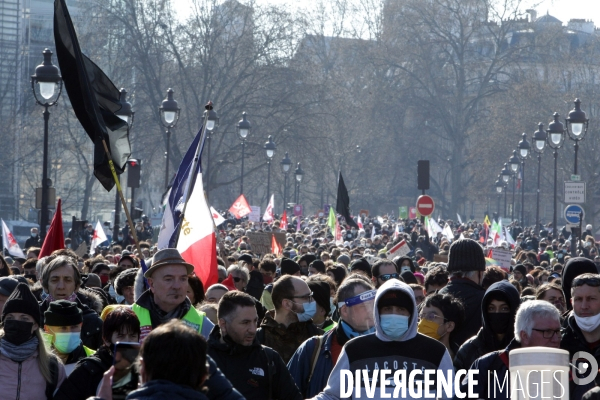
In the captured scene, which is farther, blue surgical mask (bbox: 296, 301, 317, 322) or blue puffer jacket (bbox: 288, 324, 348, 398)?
blue surgical mask (bbox: 296, 301, 317, 322)

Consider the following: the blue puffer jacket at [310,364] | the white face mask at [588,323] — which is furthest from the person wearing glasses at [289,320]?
the white face mask at [588,323]

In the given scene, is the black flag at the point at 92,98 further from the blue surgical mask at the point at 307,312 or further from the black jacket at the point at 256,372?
the black jacket at the point at 256,372

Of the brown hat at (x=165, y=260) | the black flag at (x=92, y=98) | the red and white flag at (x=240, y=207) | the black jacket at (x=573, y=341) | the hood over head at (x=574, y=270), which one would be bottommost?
the black jacket at (x=573, y=341)

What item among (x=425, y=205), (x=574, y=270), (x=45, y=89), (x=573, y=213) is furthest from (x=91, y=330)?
(x=573, y=213)

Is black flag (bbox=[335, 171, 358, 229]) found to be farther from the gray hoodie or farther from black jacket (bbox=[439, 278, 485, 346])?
the gray hoodie

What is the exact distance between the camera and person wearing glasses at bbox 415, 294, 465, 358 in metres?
6.91

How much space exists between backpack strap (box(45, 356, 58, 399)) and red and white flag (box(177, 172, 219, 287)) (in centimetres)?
415

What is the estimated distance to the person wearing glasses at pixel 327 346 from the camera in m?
6.25

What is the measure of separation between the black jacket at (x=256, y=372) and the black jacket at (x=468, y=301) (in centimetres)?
149

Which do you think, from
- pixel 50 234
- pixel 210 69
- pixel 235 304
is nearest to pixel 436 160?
pixel 210 69

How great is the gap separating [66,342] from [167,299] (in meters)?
0.62

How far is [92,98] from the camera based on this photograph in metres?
9.62

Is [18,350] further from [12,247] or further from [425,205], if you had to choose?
[425,205]

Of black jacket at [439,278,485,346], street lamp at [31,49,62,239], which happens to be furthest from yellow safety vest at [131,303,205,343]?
street lamp at [31,49,62,239]
